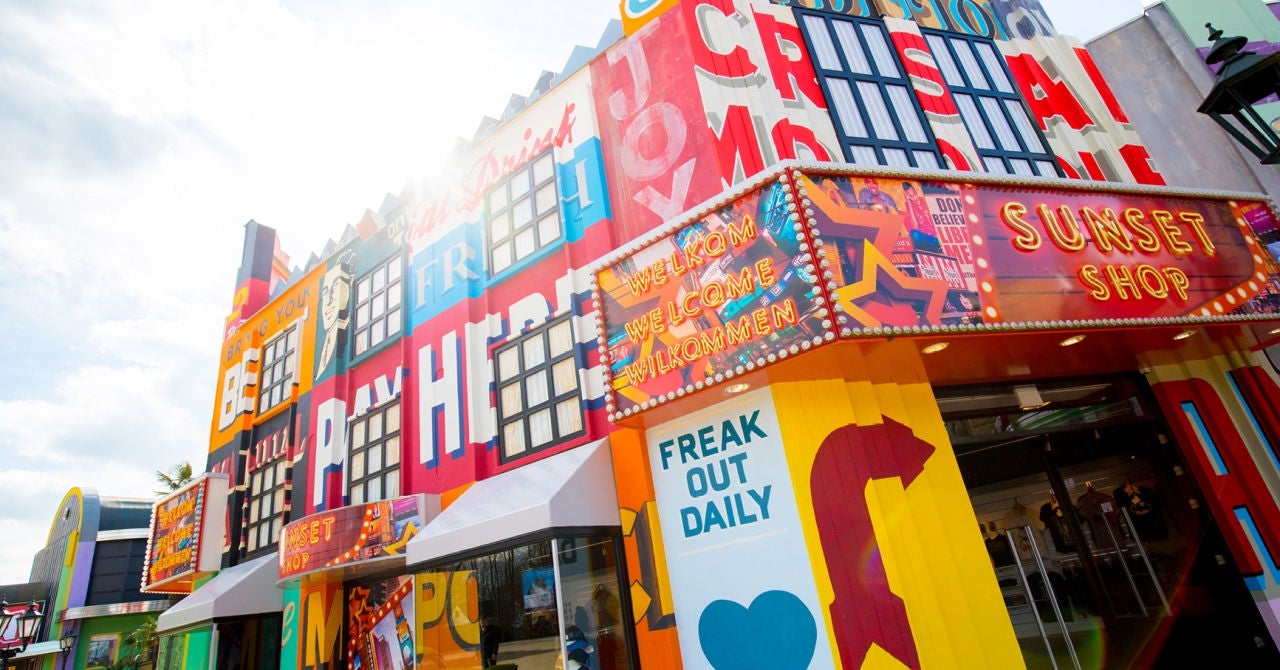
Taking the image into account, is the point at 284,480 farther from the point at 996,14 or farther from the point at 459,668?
the point at 996,14

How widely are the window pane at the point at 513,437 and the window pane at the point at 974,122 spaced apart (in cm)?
827

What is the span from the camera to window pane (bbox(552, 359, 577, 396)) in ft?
31.0

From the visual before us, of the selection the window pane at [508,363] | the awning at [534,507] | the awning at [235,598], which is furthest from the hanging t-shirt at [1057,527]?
the awning at [235,598]

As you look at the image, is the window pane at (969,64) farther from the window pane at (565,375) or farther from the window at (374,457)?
the window at (374,457)

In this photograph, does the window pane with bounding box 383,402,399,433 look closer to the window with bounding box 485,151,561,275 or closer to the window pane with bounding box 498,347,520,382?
the window pane with bounding box 498,347,520,382

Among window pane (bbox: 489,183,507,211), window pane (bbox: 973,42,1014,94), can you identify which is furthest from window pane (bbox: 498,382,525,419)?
window pane (bbox: 973,42,1014,94)

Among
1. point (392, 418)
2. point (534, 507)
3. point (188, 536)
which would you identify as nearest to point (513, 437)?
point (534, 507)

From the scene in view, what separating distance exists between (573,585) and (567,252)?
4.84 m

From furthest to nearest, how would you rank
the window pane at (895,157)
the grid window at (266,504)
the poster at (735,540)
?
the grid window at (266,504), the window pane at (895,157), the poster at (735,540)

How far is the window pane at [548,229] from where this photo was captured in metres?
10.5

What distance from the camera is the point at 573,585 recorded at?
26.1 ft

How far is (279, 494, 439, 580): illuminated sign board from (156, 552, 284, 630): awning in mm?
3290

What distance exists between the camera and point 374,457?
12086mm

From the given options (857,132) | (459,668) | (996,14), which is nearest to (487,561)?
(459,668)
